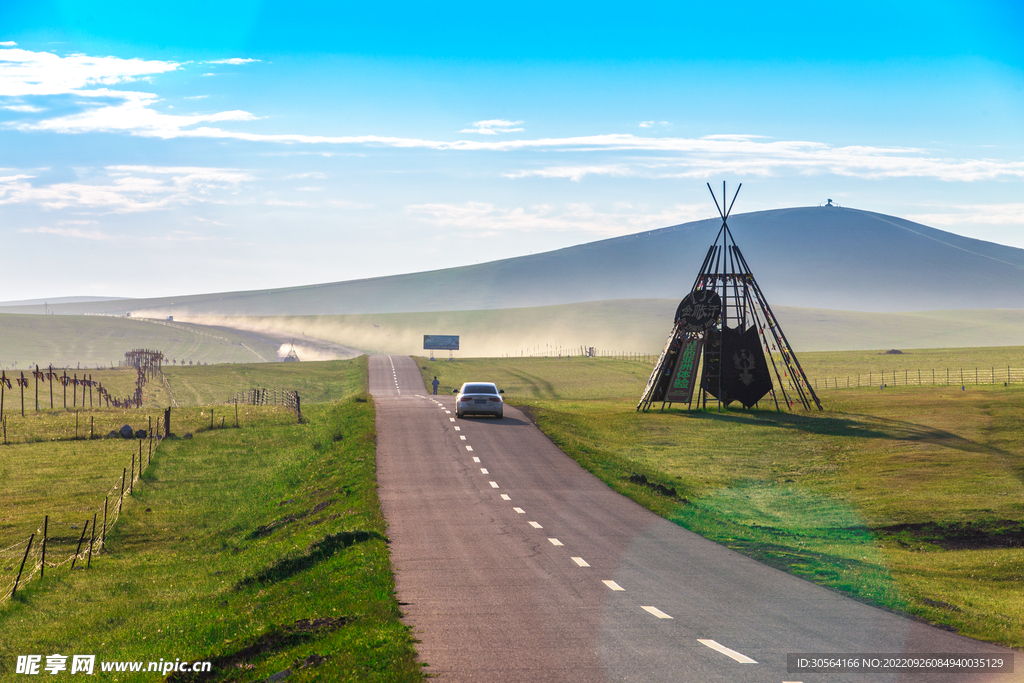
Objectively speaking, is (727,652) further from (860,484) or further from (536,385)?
(536,385)

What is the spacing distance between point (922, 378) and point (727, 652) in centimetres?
9295

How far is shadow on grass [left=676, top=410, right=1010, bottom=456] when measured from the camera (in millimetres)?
44713

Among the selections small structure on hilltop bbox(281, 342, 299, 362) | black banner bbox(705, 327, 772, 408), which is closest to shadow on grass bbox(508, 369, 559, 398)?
black banner bbox(705, 327, 772, 408)

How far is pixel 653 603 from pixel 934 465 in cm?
2827

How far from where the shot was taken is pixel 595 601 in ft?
51.5

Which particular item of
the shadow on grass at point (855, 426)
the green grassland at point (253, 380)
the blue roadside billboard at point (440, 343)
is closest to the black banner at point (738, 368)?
the shadow on grass at point (855, 426)

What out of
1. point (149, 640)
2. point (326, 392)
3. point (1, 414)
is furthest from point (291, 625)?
point (326, 392)

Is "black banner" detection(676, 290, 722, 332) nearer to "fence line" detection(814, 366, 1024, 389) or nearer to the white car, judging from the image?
the white car

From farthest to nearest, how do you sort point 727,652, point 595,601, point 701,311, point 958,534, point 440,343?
point 440,343 → point 701,311 → point 958,534 → point 595,601 → point 727,652

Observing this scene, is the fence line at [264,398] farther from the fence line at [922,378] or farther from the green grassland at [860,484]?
the fence line at [922,378]

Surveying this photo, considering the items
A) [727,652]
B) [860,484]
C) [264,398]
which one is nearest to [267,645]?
[727,652]

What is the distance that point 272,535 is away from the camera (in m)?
27.2

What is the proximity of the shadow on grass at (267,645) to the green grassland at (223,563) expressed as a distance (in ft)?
0.11

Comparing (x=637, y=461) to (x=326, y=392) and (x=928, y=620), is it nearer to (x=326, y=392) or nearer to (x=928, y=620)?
(x=928, y=620)
